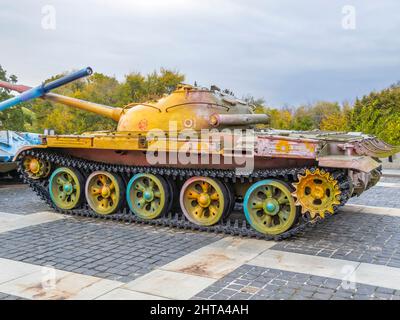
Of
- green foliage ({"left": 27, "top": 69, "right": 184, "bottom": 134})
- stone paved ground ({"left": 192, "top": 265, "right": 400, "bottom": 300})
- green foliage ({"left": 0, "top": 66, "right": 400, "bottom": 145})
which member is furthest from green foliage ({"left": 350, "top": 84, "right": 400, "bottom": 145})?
stone paved ground ({"left": 192, "top": 265, "right": 400, "bottom": 300})

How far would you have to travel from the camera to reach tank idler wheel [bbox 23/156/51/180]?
1093 cm

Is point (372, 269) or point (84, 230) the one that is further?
point (84, 230)

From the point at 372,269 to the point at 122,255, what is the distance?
3657 mm

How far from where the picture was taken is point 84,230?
29.7 ft

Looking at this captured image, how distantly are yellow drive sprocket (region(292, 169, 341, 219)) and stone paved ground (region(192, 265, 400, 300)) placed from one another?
5.20 ft

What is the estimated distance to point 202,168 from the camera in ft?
29.9

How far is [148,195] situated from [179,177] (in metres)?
0.74

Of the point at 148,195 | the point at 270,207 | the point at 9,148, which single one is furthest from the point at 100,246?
the point at 9,148

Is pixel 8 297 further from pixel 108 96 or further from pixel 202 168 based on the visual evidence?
pixel 108 96

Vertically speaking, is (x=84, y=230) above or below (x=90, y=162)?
below

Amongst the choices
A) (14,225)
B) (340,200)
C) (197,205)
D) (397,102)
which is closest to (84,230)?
(14,225)

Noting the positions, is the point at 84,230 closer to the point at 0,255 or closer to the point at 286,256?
the point at 0,255

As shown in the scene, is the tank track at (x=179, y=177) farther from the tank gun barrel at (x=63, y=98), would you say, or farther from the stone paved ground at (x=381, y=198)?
the stone paved ground at (x=381, y=198)
